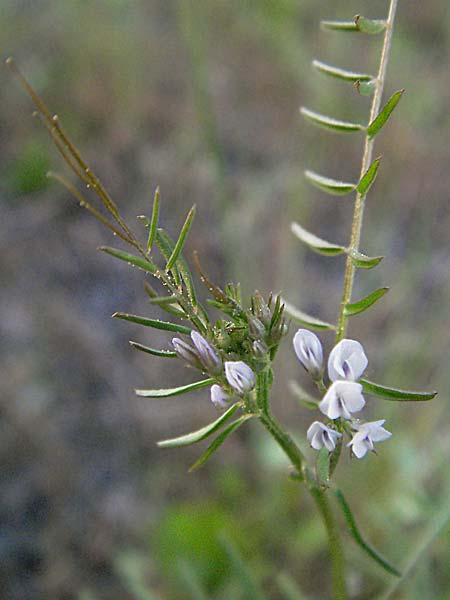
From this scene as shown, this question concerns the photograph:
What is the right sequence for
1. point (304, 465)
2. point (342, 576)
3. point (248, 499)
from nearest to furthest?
point (304, 465)
point (342, 576)
point (248, 499)

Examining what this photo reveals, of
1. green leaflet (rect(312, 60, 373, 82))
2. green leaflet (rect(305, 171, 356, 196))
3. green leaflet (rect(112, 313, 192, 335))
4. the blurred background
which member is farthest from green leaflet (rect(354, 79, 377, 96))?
the blurred background

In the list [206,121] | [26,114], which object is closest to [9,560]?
[206,121]

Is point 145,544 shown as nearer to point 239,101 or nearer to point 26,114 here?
point 26,114

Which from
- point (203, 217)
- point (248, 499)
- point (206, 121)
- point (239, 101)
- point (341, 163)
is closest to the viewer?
point (206, 121)

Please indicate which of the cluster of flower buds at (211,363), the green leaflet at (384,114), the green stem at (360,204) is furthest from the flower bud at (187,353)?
the green leaflet at (384,114)

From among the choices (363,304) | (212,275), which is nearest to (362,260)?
(363,304)

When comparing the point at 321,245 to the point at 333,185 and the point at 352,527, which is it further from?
the point at 352,527
